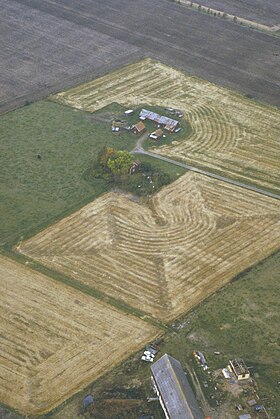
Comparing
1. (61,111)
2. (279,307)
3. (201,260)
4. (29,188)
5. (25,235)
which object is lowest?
(279,307)

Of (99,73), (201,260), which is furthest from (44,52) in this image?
(201,260)

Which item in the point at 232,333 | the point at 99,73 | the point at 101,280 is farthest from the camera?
the point at 99,73

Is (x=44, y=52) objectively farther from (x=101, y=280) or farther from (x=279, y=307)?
(x=279, y=307)

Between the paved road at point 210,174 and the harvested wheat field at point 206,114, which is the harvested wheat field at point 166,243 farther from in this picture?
the harvested wheat field at point 206,114

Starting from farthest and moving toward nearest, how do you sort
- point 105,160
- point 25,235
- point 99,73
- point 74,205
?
point 99,73 → point 105,160 → point 74,205 → point 25,235

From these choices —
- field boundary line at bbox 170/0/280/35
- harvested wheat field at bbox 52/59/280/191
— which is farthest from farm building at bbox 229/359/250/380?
field boundary line at bbox 170/0/280/35

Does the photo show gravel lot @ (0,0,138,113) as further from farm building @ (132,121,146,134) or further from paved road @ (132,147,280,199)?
paved road @ (132,147,280,199)

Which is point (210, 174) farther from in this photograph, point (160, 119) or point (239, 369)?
point (239, 369)
